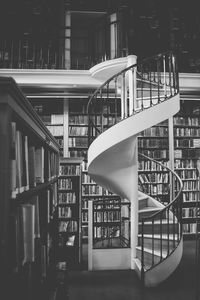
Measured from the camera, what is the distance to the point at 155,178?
6711 mm

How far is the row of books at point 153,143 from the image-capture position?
270 inches

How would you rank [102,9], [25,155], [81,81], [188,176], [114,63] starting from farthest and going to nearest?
[102,9]
[188,176]
[81,81]
[114,63]
[25,155]

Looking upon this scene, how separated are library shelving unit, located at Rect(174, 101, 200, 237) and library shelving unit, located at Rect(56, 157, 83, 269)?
2654mm

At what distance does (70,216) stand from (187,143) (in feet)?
10.9

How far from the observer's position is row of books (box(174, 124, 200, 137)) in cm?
696

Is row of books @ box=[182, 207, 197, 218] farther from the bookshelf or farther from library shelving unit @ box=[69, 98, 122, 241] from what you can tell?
library shelving unit @ box=[69, 98, 122, 241]

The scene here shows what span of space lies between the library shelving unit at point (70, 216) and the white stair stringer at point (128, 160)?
1.19 feet

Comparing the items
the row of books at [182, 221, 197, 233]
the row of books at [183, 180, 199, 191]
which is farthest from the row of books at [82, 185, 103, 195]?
the row of books at [182, 221, 197, 233]

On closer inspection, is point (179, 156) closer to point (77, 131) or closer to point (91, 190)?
point (91, 190)

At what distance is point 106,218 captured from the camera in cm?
629

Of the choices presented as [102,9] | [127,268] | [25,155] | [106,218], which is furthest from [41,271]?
[102,9]

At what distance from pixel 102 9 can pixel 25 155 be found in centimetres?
731

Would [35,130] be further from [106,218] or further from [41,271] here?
[106,218]

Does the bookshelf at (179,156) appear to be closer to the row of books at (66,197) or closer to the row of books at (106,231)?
the row of books at (106,231)
